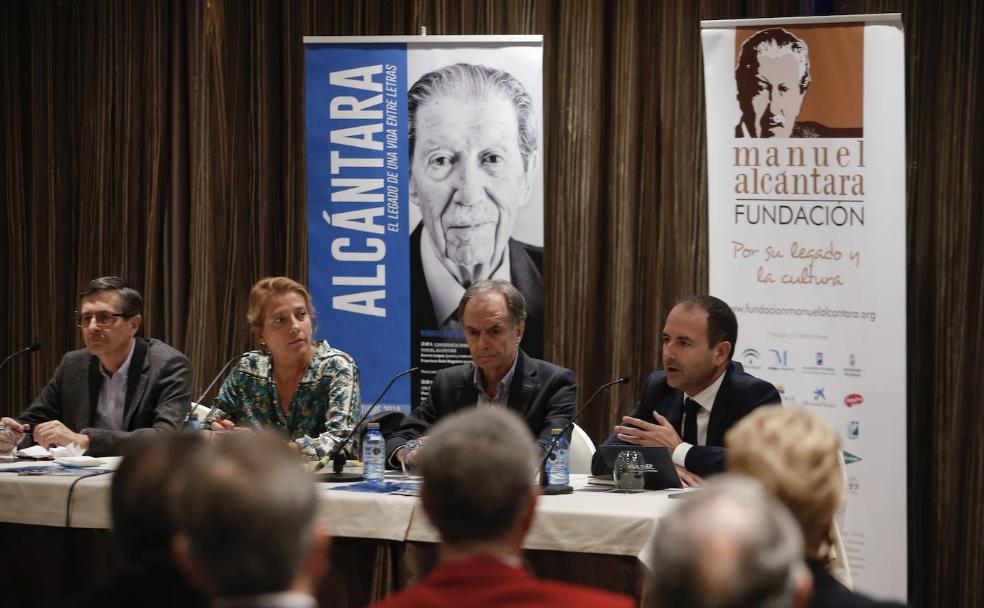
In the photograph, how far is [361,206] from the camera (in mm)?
5184

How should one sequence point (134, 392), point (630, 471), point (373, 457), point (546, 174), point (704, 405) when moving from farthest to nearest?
1. point (546, 174)
2. point (134, 392)
3. point (704, 405)
4. point (373, 457)
5. point (630, 471)

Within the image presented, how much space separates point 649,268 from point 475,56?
128cm

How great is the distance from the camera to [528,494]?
1710 mm

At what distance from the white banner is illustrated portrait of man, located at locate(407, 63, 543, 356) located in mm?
814

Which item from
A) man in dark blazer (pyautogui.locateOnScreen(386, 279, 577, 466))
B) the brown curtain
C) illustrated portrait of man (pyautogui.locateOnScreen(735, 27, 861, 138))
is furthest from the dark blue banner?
illustrated portrait of man (pyautogui.locateOnScreen(735, 27, 861, 138))

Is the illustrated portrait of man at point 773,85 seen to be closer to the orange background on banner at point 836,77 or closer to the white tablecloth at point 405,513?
the orange background on banner at point 836,77

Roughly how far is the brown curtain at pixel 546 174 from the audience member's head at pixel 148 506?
3.93 metres

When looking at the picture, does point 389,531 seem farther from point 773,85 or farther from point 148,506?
point 773,85

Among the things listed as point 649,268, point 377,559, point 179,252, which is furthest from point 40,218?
point 377,559

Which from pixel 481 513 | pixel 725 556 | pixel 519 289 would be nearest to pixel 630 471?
pixel 519 289

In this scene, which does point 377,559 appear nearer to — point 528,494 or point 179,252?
point 528,494

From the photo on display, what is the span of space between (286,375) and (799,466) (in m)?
2.83

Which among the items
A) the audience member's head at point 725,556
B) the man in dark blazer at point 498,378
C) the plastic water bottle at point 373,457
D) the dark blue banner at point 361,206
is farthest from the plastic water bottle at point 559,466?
the audience member's head at point 725,556

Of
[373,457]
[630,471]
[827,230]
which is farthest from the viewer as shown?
[827,230]
